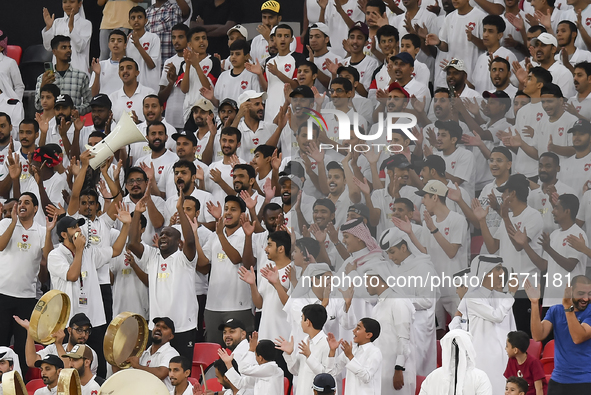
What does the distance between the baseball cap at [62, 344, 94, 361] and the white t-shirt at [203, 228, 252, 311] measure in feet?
4.77

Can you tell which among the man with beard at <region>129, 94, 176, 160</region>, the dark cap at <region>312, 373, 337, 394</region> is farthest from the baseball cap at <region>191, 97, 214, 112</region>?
the dark cap at <region>312, 373, 337, 394</region>

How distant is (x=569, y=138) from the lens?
399 inches

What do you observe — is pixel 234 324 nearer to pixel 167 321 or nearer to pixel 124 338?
pixel 167 321

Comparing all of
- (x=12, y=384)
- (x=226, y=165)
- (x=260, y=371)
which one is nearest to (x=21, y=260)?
(x=226, y=165)

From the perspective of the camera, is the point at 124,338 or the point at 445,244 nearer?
the point at 124,338

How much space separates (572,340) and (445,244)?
192 cm

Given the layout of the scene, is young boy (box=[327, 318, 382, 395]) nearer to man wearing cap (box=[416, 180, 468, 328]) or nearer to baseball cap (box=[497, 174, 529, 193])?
man wearing cap (box=[416, 180, 468, 328])

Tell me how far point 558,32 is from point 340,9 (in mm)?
3086

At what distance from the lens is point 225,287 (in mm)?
9797

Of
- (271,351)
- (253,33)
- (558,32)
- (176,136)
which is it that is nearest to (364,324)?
(271,351)

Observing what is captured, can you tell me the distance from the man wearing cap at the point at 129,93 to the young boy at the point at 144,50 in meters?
0.70

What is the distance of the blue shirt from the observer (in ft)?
25.7

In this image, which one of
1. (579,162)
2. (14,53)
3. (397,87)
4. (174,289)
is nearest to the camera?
(174,289)

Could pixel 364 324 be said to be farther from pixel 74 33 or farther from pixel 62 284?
pixel 74 33
